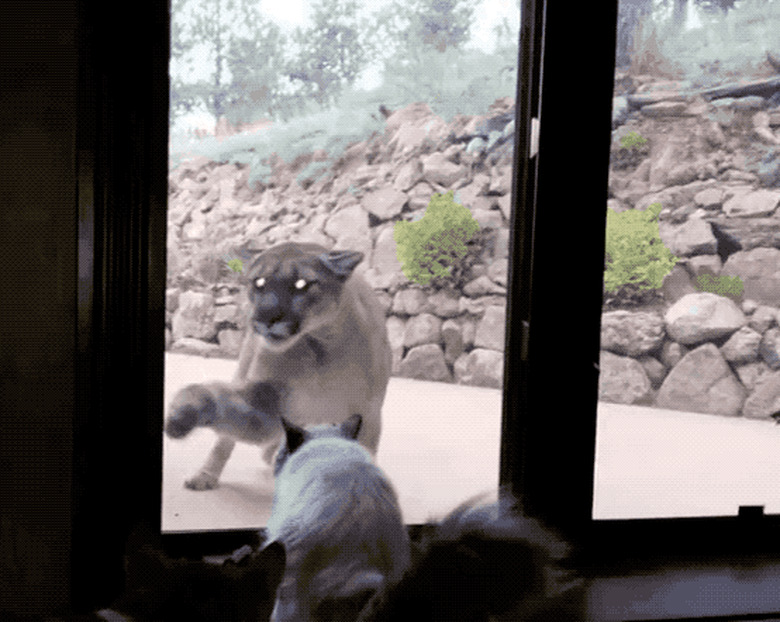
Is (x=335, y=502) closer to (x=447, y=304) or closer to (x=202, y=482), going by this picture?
(x=202, y=482)

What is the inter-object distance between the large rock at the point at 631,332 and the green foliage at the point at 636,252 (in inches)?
2.5

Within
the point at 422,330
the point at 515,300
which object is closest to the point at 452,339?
the point at 422,330

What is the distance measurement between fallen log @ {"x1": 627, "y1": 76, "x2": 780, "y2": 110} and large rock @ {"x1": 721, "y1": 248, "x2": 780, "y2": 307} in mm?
355

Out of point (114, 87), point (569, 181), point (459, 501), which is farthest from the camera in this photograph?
point (569, 181)

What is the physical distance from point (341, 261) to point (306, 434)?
1.34ft

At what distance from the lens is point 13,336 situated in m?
1.02

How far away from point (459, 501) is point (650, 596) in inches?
22.4

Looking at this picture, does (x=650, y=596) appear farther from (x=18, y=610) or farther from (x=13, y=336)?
(x=13, y=336)

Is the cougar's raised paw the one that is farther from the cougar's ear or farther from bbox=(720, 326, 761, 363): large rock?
bbox=(720, 326, 761, 363): large rock

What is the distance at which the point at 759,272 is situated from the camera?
4.88ft

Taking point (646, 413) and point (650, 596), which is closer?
point (650, 596)

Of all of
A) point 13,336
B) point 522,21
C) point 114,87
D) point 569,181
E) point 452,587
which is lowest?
point 452,587

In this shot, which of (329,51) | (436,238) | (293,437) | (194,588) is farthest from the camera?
(436,238)

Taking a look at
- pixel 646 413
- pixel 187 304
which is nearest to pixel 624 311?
pixel 646 413
